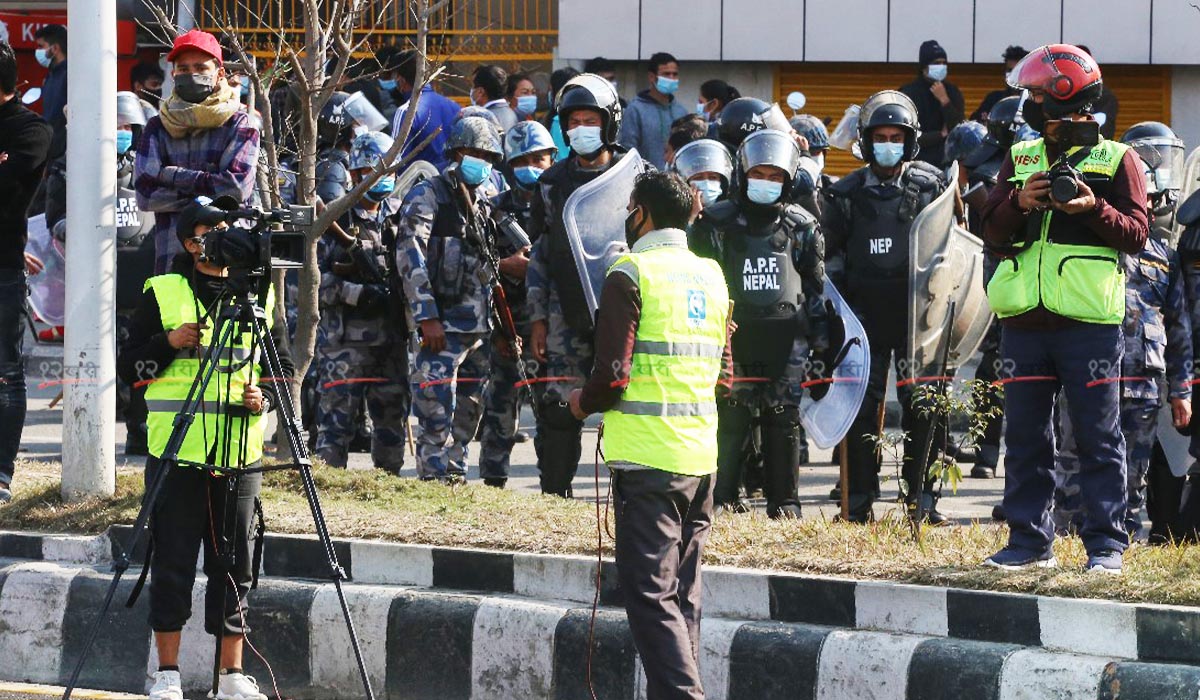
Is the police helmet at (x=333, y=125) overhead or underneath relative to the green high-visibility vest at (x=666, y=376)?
overhead

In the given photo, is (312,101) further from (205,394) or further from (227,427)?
(227,427)

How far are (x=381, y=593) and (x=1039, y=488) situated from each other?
2340mm

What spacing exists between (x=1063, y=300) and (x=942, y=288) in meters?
2.84

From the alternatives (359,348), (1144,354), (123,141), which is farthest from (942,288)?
(123,141)

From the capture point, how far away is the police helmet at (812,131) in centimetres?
1325

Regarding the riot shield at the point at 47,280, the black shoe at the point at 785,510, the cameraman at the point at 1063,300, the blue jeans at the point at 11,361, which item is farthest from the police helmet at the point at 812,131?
the cameraman at the point at 1063,300

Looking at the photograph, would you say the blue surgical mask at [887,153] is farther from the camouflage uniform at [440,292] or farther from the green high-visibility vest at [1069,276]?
the green high-visibility vest at [1069,276]

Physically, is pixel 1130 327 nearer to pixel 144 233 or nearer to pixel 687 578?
pixel 687 578

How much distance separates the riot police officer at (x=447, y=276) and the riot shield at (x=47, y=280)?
256cm

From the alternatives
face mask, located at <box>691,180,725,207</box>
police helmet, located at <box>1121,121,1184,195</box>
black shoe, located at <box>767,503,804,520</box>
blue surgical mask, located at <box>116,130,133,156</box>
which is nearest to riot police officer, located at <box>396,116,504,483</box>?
face mask, located at <box>691,180,725,207</box>

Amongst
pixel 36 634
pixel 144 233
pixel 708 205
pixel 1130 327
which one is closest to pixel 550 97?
pixel 144 233

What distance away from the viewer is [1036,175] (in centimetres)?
706

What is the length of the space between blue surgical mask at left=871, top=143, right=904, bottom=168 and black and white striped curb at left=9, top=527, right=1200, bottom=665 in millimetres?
3586

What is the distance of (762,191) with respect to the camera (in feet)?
31.9
